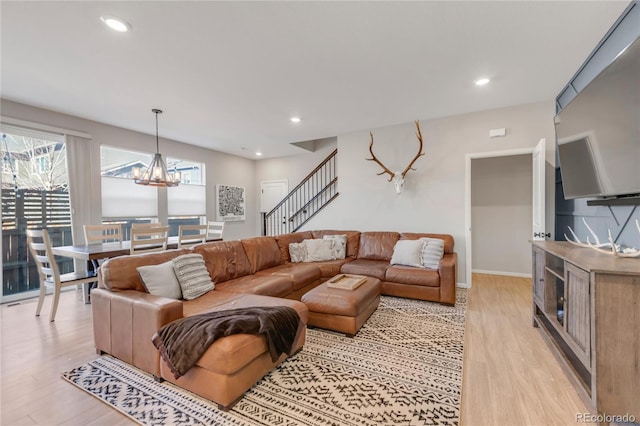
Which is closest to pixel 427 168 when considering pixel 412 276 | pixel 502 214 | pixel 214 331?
pixel 502 214

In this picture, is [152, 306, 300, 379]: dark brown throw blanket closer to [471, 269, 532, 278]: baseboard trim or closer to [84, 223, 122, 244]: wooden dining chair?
[84, 223, 122, 244]: wooden dining chair

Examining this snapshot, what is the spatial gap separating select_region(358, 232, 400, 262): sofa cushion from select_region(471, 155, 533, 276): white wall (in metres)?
1.91

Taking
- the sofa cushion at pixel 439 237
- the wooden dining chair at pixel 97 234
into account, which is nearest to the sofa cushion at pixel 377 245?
the sofa cushion at pixel 439 237

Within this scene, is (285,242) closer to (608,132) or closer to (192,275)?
(192,275)

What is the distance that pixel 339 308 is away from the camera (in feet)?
8.60

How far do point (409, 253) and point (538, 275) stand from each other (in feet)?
4.80

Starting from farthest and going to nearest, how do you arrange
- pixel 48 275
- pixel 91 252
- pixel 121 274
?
pixel 48 275 → pixel 91 252 → pixel 121 274

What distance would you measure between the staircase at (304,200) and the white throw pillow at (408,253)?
255cm

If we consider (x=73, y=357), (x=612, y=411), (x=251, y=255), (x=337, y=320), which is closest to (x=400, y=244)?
(x=337, y=320)

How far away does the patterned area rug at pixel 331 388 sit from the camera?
162 cm

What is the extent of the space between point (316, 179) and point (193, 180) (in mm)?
2873

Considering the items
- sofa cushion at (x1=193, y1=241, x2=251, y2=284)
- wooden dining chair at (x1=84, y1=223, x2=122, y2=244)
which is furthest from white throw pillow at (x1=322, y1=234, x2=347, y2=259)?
wooden dining chair at (x1=84, y1=223, x2=122, y2=244)

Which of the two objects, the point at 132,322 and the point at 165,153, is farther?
the point at 165,153

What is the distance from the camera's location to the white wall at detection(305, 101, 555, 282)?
3.94 m
